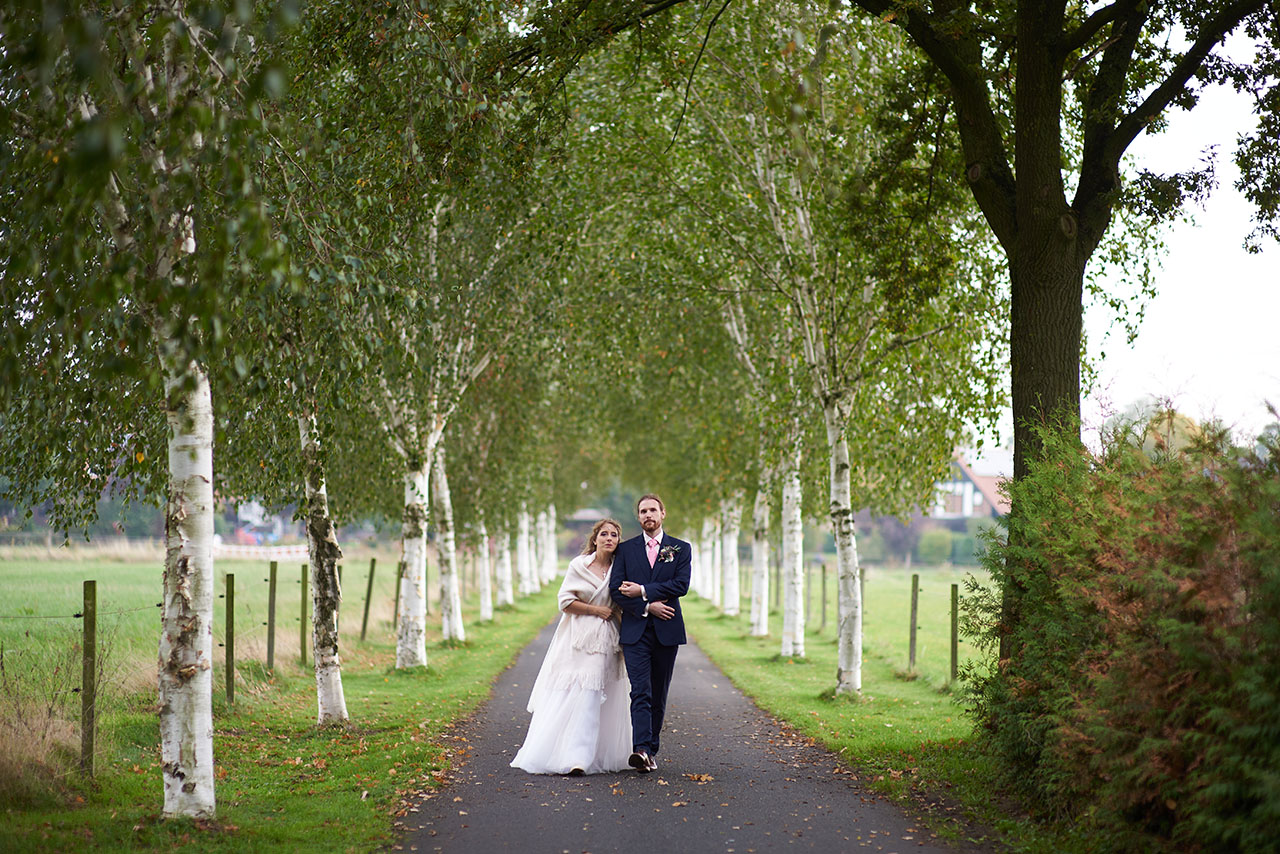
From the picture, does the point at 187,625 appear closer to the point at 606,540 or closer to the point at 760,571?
the point at 606,540

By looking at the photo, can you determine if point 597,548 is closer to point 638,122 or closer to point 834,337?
point 834,337

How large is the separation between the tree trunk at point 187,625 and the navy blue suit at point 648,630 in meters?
3.65

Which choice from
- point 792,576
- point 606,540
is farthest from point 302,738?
point 792,576

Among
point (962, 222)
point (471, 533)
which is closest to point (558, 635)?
point (962, 222)

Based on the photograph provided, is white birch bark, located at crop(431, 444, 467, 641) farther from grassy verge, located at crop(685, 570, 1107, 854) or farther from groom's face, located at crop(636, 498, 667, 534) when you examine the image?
groom's face, located at crop(636, 498, 667, 534)

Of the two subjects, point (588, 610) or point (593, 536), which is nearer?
point (588, 610)

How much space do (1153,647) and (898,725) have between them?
6869mm

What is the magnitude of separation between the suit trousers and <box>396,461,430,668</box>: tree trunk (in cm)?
948

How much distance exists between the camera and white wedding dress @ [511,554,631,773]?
9438 mm

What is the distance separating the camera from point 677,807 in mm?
7973

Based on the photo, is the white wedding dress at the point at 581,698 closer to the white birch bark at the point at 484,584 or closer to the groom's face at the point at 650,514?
the groom's face at the point at 650,514

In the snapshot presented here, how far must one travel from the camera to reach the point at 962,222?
14.3m

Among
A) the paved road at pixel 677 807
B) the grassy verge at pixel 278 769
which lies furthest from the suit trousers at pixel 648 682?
the grassy verge at pixel 278 769

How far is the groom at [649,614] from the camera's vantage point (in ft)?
30.9
